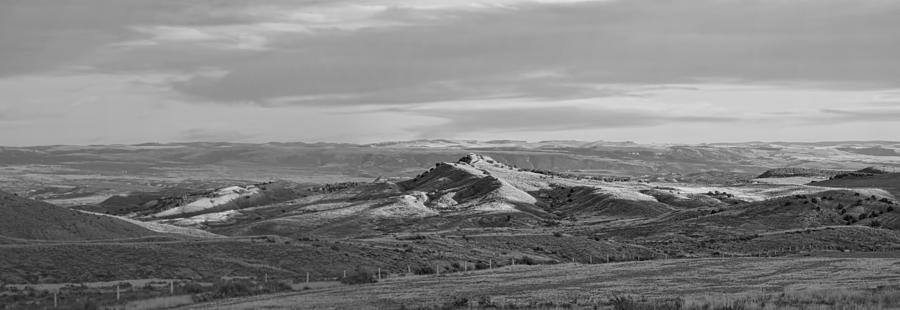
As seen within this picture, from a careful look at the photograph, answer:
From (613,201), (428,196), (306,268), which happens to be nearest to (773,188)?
(613,201)

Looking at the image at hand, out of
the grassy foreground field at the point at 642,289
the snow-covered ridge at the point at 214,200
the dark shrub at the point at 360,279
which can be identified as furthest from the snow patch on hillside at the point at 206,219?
the grassy foreground field at the point at 642,289

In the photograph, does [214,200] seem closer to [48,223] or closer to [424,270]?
[48,223]

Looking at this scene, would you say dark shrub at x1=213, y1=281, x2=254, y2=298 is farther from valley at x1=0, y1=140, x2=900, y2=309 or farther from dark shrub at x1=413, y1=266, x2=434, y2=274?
dark shrub at x1=413, y1=266, x2=434, y2=274

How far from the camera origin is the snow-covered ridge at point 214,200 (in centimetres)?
16775

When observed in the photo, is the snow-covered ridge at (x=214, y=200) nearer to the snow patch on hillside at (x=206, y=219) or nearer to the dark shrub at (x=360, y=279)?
the snow patch on hillside at (x=206, y=219)

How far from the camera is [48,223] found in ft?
294

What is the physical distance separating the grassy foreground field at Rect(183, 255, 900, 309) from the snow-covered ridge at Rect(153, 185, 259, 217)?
11422cm

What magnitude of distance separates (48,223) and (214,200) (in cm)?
8999

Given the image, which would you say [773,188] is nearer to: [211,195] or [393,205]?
[393,205]

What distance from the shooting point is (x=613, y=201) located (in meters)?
142

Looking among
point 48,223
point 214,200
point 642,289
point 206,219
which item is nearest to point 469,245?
point 48,223

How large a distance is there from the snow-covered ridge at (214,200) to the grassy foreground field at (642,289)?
114216 mm

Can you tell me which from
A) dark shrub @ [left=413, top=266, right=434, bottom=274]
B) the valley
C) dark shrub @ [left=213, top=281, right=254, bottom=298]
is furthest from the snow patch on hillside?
dark shrub @ [left=213, top=281, right=254, bottom=298]

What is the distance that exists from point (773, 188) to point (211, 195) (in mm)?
84979
